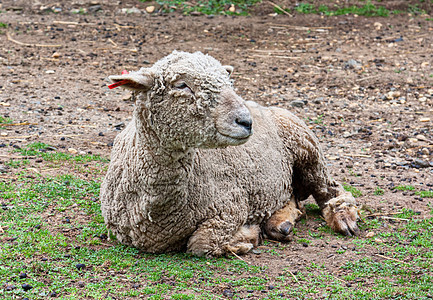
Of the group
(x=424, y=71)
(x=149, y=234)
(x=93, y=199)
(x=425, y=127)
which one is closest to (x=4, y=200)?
(x=93, y=199)

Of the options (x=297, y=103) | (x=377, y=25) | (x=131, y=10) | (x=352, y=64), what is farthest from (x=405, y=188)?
(x=131, y=10)

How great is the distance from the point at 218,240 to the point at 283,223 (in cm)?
100

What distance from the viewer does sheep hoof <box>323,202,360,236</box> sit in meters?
6.43

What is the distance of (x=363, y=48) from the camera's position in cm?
1355

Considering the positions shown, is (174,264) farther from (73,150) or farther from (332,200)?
(73,150)

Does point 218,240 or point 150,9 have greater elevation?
point 150,9

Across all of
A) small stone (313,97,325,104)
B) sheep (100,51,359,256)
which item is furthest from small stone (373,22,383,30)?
sheep (100,51,359,256)

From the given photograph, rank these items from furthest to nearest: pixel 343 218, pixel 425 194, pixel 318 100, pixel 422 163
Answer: pixel 318 100 < pixel 422 163 < pixel 425 194 < pixel 343 218

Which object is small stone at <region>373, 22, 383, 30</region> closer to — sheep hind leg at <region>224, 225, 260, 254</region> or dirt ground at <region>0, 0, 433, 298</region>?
dirt ground at <region>0, 0, 433, 298</region>

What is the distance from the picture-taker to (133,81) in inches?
178

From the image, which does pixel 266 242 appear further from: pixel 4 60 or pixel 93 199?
pixel 4 60

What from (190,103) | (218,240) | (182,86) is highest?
(182,86)

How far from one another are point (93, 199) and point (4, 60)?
6.23m

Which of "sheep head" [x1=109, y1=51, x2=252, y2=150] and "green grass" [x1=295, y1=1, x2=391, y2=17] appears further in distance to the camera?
"green grass" [x1=295, y1=1, x2=391, y2=17]
